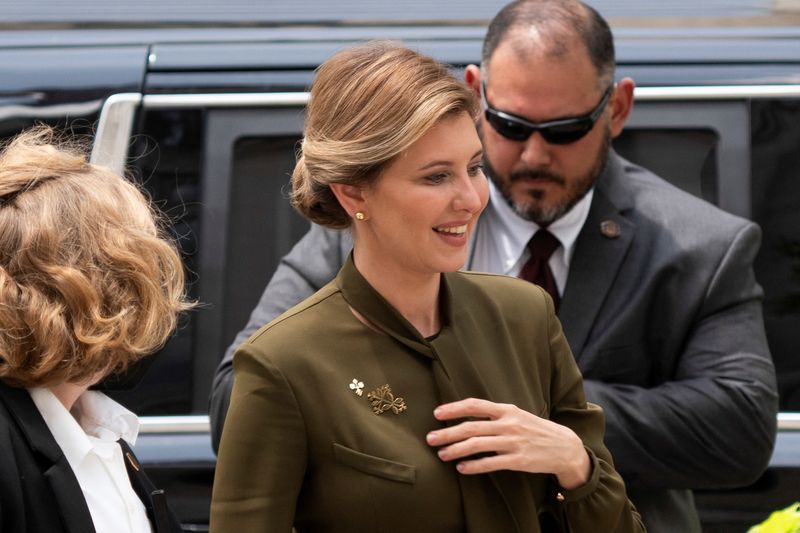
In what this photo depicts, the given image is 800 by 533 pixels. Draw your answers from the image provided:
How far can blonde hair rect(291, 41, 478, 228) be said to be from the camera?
2.38 metres

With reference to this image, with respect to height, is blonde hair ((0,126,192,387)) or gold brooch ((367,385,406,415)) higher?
blonde hair ((0,126,192,387))

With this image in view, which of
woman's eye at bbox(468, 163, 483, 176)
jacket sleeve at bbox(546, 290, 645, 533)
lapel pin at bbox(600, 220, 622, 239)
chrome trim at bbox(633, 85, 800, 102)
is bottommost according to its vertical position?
jacket sleeve at bbox(546, 290, 645, 533)

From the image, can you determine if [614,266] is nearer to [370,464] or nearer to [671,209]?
[671,209]

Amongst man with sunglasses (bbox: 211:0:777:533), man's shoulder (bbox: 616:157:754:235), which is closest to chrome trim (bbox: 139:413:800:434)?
man with sunglasses (bbox: 211:0:777:533)

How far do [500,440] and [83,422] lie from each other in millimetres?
708

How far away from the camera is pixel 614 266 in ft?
10.8

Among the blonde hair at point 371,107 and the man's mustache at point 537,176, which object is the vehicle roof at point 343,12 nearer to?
→ the man's mustache at point 537,176

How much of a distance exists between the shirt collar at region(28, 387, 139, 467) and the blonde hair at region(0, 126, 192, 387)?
0.14 ft

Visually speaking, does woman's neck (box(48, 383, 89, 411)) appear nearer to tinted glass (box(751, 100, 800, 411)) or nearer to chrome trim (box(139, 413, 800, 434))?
chrome trim (box(139, 413, 800, 434))

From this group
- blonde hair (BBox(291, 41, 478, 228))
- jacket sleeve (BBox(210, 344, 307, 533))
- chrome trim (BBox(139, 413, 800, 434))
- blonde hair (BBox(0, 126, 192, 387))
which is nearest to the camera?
blonde hair (BBox(0, 126, 192, 387))

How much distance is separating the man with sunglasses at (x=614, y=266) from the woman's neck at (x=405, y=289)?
0.72 metres

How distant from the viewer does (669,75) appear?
12.2 ft

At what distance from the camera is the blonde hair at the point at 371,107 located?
2.38 meters

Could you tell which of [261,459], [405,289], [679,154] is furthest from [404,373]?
[679,154]
